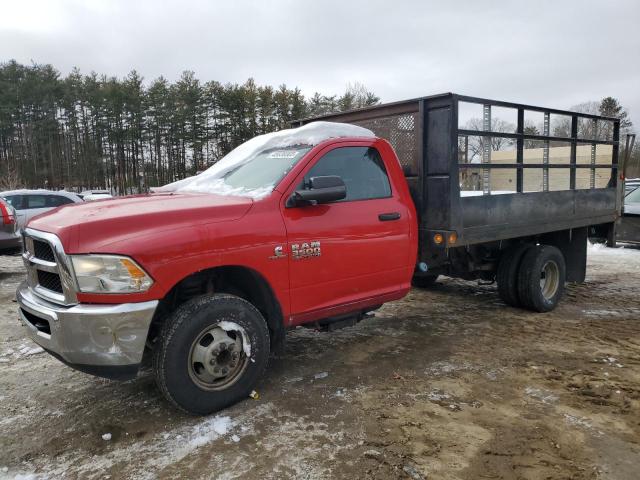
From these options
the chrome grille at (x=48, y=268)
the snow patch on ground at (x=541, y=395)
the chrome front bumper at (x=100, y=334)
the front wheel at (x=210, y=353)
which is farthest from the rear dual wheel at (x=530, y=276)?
the chrome grille at (x=48, y=268)

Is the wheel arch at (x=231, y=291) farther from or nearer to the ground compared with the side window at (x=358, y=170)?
nearer to the ground

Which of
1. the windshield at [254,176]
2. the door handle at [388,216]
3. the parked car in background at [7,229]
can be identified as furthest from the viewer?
the parked car in background at [7,229]

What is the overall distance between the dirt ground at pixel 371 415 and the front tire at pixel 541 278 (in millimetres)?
705

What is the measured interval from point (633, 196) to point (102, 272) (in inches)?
474

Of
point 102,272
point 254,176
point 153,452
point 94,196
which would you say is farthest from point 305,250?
point 94,196

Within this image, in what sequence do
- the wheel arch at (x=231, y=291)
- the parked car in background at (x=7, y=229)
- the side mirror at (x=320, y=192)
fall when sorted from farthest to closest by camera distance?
the parked car in background at (x=7, y=229)
the side mirror at (x=320, y=192)
the wheel arch at (x=231, y=291)

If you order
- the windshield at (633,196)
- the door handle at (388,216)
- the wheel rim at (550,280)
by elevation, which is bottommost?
the wheel rim at (550,280)

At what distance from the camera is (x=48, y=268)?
318 centimetres

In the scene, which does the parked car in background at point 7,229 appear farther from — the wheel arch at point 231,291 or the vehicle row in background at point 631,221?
the vehicle row in background at point 631,221

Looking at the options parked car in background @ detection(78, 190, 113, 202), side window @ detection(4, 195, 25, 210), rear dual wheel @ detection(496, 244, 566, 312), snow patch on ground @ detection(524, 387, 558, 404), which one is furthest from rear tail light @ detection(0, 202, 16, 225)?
snow patch on ground @ detection(524, 387, 558, 404)

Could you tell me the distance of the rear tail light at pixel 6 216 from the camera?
822 centimetres

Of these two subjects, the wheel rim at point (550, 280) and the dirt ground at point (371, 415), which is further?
the wheel rim at point (550, 280)

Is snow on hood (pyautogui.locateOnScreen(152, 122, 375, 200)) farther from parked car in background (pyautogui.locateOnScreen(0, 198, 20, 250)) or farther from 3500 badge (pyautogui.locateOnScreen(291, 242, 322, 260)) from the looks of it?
parked car in background (pyautogui.locateOnScreen(0, 198, 20, 250))

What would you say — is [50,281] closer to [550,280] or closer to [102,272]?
[102,272]
